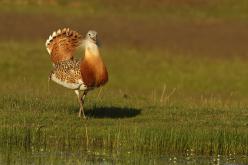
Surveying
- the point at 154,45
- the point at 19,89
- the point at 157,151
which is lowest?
the point at 157,151

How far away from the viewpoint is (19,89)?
71.3ft

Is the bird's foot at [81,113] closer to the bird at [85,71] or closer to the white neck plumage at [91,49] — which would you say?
the bird at [85,71]

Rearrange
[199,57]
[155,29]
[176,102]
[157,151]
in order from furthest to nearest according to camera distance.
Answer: [155,29] → [199,57] → [176,102] → [157,151]

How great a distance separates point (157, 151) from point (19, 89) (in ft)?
22.7

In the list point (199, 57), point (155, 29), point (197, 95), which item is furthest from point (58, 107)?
point (155, 29)

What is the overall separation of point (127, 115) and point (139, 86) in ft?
28.4

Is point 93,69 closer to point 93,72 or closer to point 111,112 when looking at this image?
point 93,72

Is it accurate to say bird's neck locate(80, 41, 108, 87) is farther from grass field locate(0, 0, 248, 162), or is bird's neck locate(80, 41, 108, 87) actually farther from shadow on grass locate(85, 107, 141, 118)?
shadow on grass locate(85, 107, 141, 118)

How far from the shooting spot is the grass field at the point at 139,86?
51.4ft

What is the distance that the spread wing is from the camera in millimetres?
18469

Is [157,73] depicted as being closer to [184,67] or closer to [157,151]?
[184,67]

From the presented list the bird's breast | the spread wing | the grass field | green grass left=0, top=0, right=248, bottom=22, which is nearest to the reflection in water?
the grass field

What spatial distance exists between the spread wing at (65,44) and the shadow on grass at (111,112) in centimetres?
108

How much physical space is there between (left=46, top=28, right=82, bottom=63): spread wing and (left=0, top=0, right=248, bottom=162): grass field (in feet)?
2.91
